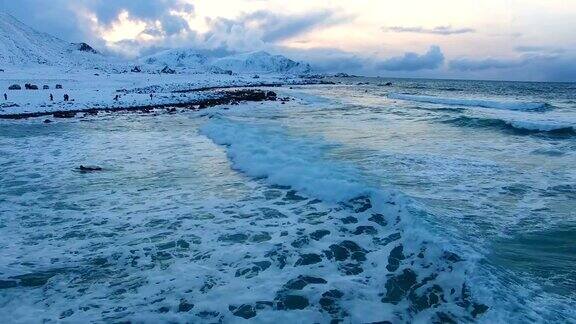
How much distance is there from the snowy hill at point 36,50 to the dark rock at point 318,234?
97997 mm

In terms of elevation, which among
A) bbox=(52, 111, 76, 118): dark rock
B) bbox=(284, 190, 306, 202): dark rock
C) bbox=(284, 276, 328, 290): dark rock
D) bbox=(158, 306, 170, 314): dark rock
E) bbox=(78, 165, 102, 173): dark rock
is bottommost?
bbox=(158, 306, 170, 314): dark rock

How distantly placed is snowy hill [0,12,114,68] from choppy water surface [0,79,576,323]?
302 ft

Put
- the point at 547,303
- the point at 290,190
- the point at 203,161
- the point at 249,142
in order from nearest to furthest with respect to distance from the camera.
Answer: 1. the point at 547,303
2. the point at 290,190
3. the point at 203,161
4. the point at 249,142

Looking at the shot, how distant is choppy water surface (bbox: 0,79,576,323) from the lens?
20.5 feet

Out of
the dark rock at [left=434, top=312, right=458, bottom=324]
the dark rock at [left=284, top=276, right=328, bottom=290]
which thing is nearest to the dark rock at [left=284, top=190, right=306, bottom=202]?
the dark rock at [left=284, top=276, right=328, bottom=290]

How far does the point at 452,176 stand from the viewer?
13.4m

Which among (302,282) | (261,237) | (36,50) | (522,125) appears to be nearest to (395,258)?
(302,282)

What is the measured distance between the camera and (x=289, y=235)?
8.92m

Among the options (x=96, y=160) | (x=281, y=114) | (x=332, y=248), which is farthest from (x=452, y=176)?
(x=281, y=114)

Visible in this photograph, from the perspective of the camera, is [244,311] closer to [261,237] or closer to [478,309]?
[261,237]

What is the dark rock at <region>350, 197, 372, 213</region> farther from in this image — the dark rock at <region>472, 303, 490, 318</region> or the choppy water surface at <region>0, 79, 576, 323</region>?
the dark rock at <region>472, 303, 490, 318</region>

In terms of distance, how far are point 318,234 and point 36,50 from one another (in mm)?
128092

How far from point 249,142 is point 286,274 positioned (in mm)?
12701

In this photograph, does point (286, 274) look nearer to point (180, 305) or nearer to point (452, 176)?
point (180, 305)
